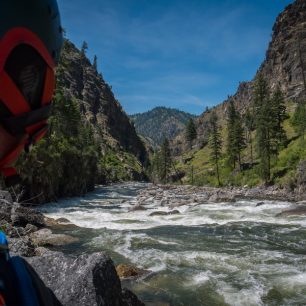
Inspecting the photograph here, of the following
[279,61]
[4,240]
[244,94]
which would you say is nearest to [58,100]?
[4,240]

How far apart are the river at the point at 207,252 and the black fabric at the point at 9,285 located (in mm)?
9147

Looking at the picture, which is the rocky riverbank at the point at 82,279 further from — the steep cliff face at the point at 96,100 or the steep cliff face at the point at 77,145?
the steep cliff face at the point at 96,100

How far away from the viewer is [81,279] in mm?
6492

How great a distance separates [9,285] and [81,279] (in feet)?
16.3

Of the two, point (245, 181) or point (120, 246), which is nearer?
point (120, 246)

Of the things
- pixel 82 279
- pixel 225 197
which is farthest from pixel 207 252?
pixel 225 197

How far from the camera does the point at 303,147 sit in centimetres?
5900

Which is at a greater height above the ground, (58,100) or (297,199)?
(58,100)

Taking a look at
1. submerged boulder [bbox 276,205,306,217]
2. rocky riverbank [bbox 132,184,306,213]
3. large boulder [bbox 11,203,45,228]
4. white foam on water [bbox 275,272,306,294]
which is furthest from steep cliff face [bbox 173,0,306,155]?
white foam on water [bbox 275,272,306,294]

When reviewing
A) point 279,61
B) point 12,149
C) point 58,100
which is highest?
point 279,61

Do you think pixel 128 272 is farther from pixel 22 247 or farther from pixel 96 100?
pixel 96 100

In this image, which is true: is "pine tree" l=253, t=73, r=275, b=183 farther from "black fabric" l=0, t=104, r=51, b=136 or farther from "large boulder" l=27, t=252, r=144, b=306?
"black fabric" l=0, t=104, r=51, b=136

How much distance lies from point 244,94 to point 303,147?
143 m

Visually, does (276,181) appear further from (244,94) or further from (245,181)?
(244,94)
